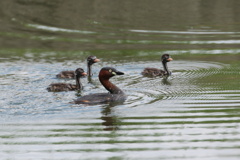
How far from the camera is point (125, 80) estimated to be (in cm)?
1316

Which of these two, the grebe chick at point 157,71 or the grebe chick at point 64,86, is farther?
the grebe chick at point 157,71

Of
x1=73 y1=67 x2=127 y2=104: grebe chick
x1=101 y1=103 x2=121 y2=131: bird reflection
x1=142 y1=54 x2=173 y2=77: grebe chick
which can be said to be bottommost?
x1=101 y1=103 x2=121 y2=131: bird reflection

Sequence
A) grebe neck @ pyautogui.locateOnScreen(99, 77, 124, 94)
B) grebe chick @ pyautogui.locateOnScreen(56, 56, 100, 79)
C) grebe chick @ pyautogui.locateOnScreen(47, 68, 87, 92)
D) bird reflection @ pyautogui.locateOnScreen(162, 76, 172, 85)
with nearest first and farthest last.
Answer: grebe neck @ pyautogui.locateOnScreen(99, 77, 124, 94) → grebe chick @ pyautogui.locateOnScreen(47, 68, 87, 92) → bird reflection @ pyautogui.locateOnScreen(162, 76, 172, 85) → grebe chick @ pyautogui.locateOnScreen(56, 56, 100, 79)

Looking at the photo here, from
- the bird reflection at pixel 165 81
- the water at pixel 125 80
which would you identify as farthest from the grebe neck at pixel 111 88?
the bird reflection at pixel 165 81

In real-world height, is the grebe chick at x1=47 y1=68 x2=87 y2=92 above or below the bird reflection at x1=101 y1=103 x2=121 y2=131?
above

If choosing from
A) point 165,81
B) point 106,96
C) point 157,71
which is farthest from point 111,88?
point 157,71

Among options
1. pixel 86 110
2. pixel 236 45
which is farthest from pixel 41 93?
pixel 236 45

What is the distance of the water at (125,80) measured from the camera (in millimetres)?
7367

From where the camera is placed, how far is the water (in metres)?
7.37

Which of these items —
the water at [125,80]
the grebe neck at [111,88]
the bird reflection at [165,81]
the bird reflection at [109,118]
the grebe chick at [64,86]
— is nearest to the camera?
the water at [125,80]

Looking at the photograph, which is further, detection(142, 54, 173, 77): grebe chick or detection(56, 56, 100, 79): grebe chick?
detection(56, 56, 100, 79): grebe chick

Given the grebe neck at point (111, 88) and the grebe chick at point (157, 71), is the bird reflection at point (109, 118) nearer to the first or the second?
the grebe neck at point (111, 88)

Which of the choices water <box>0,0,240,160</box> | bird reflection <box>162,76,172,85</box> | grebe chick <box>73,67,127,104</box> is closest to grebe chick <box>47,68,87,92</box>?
water <box>0,0,240,160</box>

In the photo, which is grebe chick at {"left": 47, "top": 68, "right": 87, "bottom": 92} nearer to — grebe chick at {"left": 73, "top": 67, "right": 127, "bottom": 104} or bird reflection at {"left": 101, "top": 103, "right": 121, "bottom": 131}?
grebe chick at {"left": 73, "top": 67, "right": 127, "bottom": 104}
